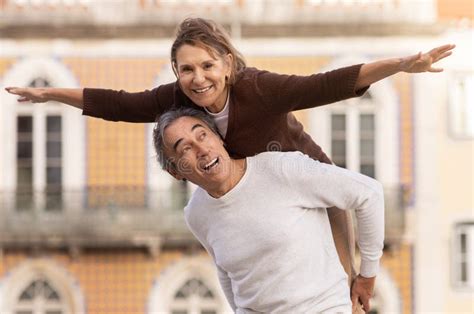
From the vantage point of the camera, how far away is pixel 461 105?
472 inches

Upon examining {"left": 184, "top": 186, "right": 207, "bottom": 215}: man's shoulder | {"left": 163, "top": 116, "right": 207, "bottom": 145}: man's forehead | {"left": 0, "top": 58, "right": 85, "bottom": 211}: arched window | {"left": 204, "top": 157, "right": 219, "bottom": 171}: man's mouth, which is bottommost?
{"left": 184, "top": 186, "right": 207, "bottom": 215}: man's shoulder

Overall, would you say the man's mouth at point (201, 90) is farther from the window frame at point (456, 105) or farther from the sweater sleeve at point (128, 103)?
Answer: the window frame at point (456, 105)

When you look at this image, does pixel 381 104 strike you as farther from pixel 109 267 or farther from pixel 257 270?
→ pixel 257 270

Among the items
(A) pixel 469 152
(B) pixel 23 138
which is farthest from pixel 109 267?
(A) pixel 469 152

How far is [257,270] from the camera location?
2.12 m

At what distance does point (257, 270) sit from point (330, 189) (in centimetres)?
17

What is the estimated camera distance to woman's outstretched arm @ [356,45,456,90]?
78.2 inches

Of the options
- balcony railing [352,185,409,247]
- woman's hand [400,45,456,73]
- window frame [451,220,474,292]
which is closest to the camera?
woman's hand [400,45,456,73]

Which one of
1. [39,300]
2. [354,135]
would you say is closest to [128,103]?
[354,135]

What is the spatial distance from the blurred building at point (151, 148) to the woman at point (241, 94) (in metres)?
9.33

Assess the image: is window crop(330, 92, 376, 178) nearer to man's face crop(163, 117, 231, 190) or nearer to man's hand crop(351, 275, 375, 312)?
man's hand crop(351, 275, 375, 312)

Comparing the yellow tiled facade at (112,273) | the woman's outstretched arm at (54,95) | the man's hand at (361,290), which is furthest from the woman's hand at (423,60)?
the yellow tiled facade at (112,273)

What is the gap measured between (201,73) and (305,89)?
169mm

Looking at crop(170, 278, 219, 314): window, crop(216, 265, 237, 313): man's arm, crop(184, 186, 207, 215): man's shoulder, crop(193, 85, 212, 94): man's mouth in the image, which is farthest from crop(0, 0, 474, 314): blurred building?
crop(193, 85, 212, 94): man's mouth
